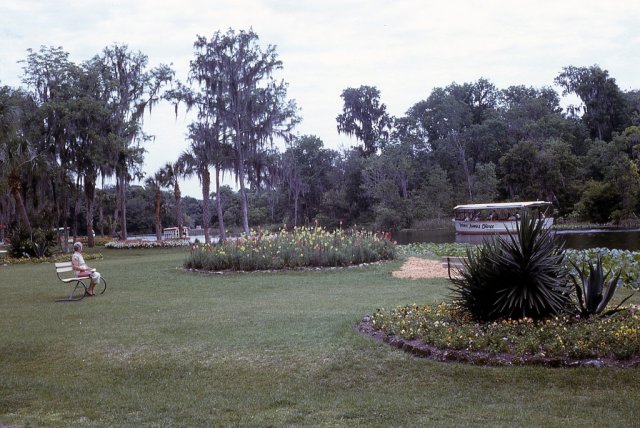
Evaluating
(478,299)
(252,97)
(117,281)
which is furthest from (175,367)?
(252,97)

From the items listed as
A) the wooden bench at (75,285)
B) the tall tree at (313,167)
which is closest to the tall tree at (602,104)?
the tall tree at (313,167)

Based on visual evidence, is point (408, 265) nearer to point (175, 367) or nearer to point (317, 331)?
point (317, 331)

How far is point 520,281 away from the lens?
7527 mm

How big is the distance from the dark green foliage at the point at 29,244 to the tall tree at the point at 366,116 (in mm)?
50904

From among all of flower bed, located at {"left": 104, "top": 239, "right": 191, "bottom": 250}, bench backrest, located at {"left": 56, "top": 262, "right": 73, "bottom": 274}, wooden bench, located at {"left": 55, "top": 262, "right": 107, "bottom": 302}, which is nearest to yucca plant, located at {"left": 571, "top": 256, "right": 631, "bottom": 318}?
wooden bench, located at {"left": 55, "top": 262, "right": 107, "bottom": 302}

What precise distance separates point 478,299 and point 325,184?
58554mm

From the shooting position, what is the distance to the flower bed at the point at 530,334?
596 centimetres

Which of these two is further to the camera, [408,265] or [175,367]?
[408,265]

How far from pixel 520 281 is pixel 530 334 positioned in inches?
43.9

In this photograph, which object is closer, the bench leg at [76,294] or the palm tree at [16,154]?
the bench leg at [76,294]

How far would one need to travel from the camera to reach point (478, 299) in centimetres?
769

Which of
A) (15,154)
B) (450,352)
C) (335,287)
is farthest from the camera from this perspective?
(15,154)

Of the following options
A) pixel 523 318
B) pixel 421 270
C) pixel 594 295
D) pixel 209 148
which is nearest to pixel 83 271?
pixel 421 270

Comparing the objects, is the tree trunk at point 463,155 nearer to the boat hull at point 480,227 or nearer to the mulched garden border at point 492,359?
the boat hull at point 480,227
